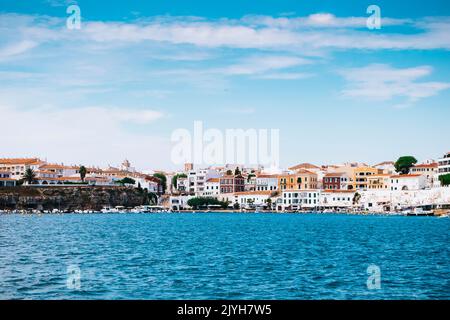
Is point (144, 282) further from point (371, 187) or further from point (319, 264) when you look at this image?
point (371, 187)

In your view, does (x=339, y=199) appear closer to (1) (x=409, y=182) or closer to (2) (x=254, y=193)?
(1) (x=409, y=182)

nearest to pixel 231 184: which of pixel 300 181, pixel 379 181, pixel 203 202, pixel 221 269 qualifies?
pixel 203 202

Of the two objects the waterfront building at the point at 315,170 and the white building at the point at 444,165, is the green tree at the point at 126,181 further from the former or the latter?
the white building at the point at 444,165

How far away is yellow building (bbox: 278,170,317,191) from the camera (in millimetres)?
131250

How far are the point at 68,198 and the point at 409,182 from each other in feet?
208

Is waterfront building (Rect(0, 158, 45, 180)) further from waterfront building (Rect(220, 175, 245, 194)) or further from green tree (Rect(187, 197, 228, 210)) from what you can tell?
waterfront building (Rect(220, 175, 245, 194))

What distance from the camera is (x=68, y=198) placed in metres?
129

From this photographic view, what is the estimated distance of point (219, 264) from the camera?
3047cm

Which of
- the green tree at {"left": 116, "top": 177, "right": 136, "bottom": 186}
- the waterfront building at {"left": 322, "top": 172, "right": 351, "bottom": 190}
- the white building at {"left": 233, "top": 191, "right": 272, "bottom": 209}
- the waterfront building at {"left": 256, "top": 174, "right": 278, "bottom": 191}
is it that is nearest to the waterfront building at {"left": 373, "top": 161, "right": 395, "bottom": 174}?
the waterfront building at {"left": 322, "top": 172, "right": 351, "bottom": 190}

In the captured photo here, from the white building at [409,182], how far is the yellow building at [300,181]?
675 inches

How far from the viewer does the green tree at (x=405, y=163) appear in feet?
432

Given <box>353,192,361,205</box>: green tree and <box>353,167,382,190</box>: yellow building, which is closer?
<box>353,192,361,205</box>: green tree

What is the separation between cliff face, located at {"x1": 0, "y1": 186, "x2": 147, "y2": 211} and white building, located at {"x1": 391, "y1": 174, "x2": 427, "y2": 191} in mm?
53205

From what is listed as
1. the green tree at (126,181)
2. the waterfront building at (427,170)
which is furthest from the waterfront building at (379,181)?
the green tree at (126,181)
